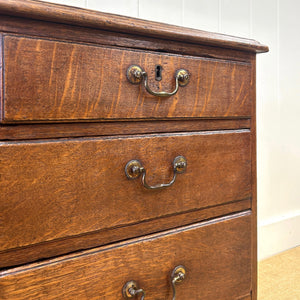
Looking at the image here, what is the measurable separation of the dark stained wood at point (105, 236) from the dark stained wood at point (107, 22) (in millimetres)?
341

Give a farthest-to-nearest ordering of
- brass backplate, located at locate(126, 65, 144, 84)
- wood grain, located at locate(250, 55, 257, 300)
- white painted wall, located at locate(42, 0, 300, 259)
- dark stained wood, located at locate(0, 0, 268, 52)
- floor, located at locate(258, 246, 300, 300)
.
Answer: white painted wall, located at locate(42, 0, 300, 259) → floor, located at locate(258, 246, 300, 300) → wood grain, located at locate(250, 55, 257, 300) → brass backplate, located at locate(126, 65, 144, 84) → dark stained wood, located at locate(0, 0, 268, 52)

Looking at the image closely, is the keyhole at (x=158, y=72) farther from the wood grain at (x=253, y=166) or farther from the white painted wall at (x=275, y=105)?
the white painted wall at (x=275, y=105)

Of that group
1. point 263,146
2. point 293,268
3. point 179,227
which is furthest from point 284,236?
point 179,227

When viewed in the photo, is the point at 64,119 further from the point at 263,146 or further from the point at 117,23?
the point at 263,146

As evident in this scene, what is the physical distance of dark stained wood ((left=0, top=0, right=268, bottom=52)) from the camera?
0.51m

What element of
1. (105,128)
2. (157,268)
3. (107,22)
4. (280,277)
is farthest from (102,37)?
(280,277)

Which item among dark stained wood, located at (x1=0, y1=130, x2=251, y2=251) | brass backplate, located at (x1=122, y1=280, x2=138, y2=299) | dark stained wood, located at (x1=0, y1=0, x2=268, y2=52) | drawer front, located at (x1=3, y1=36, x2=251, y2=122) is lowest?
brass backplate, located at (x1=122, y1=280, x2=138, y2=299)

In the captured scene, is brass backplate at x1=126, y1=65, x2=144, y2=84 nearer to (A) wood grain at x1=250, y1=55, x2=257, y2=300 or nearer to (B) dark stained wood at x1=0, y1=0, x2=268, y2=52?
(B) dark stained wood at x1=0, y1=0, x2=268, y2=52

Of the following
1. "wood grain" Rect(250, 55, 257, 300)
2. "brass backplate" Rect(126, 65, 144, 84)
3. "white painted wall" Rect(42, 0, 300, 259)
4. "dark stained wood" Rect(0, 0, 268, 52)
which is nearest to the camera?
"dark stained wood" Rect(0, 0, 268, 52)

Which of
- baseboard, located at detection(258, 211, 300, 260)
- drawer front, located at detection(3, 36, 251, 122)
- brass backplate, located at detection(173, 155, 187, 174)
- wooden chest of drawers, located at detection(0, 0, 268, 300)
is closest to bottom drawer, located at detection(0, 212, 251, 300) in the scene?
wooden chest of drawers, located at detection(0, 0, 268, 300)

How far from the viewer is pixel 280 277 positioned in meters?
1.30

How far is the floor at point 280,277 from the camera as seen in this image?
1.18 meters

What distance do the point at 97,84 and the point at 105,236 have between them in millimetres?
261

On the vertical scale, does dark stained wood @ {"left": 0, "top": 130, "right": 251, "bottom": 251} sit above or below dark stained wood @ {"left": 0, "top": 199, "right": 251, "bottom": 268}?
above
